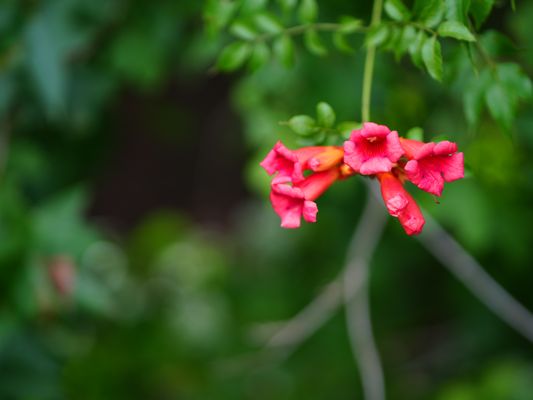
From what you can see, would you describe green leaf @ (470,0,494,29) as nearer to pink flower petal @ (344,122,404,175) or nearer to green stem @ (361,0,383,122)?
green stem @ (361,0,383,122)

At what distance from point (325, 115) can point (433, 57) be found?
0.27 metres

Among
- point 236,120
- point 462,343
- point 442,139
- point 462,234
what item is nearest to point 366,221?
point 462,234

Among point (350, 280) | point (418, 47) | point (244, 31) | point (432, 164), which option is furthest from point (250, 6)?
point (350, 280)

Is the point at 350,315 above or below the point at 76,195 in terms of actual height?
below

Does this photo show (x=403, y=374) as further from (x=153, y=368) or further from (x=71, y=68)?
(x=71, y=68)

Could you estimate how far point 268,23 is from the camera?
182 cm

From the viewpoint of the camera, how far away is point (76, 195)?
275 centimetres

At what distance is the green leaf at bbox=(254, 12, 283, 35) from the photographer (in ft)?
5.93

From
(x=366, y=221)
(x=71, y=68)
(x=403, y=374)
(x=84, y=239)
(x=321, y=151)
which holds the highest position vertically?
(x=321, y=151)

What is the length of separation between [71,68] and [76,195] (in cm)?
69

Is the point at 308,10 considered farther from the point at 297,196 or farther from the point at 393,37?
the point at 297,196

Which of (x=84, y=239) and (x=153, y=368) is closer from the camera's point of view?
(x=84, y=239)

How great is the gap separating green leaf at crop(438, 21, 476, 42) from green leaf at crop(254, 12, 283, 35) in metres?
0.56

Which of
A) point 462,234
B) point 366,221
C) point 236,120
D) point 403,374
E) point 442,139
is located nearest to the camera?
point 442,139
